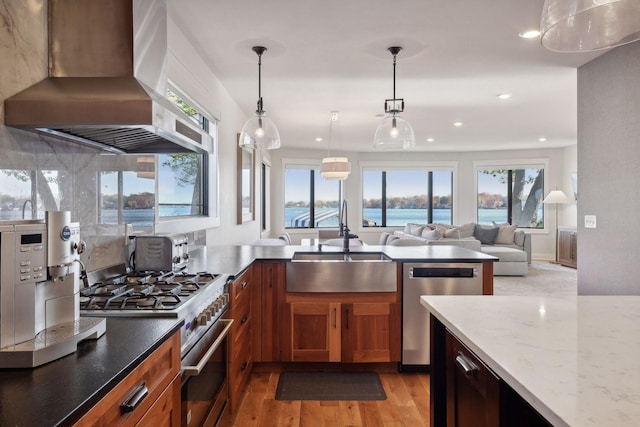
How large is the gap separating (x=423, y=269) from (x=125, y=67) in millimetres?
2309

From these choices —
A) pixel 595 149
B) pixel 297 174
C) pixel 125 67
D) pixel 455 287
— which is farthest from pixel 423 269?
pixel 297 174

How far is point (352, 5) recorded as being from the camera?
268 cm

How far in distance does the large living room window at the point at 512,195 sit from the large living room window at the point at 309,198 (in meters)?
3.61

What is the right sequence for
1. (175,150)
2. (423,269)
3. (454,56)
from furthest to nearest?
Answer: (454,56)
(423,269)
(175,150)

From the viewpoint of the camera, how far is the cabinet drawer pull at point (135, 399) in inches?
39.8

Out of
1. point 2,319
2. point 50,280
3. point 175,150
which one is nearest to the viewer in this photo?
point 2,319

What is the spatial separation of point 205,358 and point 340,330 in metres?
1.50

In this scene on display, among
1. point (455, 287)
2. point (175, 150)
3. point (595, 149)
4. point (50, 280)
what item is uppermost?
point (595, 149)

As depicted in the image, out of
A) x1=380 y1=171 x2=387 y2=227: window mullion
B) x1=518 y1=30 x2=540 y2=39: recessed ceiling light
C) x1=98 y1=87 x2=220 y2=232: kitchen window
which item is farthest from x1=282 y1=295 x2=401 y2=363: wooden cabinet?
x1=380 y1=171 x2=387 y2=227: window mullion

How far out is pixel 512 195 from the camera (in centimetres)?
995

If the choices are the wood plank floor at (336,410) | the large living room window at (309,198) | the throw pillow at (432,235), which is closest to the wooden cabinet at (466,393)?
the wood plank floor at (336,410)

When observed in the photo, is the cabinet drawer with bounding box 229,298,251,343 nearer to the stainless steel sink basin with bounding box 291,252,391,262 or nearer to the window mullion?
the stainless steel sink basin with bounding box 291,252,391,262

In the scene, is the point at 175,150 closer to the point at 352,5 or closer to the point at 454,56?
the point at 352,5

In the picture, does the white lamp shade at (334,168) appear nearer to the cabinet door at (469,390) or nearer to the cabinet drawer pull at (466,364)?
the cabinet door at (469,390)
